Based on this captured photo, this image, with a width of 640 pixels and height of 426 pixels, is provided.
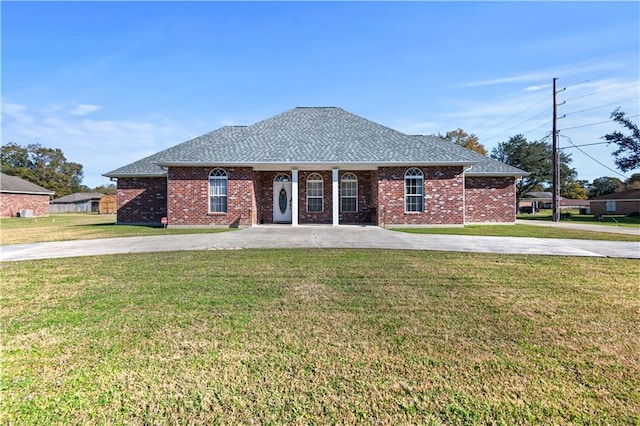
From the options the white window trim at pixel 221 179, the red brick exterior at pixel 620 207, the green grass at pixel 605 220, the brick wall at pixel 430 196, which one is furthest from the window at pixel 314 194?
the red brick exterior at pixel 620 207

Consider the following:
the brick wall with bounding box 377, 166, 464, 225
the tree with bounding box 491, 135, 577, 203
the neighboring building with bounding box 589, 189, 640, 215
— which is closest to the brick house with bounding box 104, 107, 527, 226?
the brick wall with bounding box 377, 166, 464, 225

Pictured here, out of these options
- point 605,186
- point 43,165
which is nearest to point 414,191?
point 605,186

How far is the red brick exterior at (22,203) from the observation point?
3325 centimetres

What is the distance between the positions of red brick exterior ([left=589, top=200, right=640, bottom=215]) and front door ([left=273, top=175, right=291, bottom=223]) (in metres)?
41.9

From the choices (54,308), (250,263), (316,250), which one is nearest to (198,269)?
(250,263)

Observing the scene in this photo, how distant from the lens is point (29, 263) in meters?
7.80

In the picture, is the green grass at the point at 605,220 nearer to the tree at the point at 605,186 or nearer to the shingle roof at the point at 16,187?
the tree at the point at 605,186

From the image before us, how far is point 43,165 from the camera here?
2714 inches

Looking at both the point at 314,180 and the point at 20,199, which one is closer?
the point at 314,180

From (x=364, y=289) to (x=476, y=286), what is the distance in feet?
6.37

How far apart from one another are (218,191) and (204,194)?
70cm

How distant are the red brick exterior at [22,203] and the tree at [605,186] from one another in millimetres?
84320

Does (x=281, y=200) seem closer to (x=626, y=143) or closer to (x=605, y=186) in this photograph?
(x=626, y=143)

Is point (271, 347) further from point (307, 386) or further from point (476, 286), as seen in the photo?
point (476, 286)
